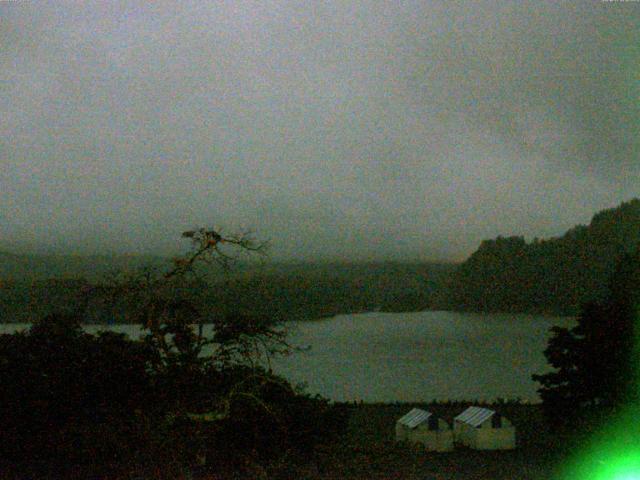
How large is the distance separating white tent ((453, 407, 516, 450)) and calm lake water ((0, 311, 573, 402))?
5.47m

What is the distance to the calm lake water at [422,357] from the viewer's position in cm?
2708

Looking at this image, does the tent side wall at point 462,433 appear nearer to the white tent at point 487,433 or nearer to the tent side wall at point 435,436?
the white tent at point 487,433

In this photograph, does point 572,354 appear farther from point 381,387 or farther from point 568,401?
point 381,387

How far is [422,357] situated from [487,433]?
60.0ft

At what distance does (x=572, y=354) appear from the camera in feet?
49.2

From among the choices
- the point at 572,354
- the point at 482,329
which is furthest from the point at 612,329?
the point at 482,329

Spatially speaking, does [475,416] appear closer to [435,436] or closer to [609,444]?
[435,436]

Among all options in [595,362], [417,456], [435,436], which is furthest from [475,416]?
[417,456]

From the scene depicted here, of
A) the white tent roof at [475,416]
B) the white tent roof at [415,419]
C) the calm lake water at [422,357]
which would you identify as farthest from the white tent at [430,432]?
the calm lake water at [422,357]

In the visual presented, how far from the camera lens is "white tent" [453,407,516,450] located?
17109mm

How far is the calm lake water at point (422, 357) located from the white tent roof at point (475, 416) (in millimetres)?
5179

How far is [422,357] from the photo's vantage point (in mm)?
35344

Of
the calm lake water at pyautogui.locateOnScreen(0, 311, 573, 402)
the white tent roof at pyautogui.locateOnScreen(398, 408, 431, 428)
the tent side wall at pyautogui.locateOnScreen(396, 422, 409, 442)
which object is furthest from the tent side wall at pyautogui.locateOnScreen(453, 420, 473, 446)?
the calm lake water at pyautogui.locateOnScreen(0, 311, 573, 402)

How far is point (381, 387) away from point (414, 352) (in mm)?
8809
